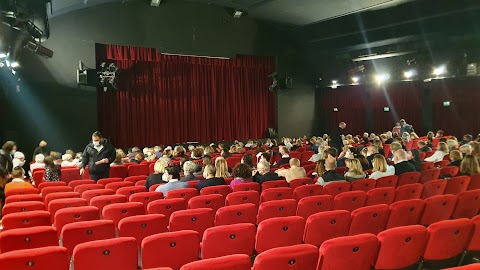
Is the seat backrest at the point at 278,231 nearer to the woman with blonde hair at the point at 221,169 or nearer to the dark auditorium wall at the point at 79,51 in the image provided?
the woman with blonde hair at the point at 221,169

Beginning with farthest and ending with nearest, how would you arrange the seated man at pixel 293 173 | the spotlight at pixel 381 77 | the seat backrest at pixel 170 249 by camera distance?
the spotlight at pixel 381 77 < the seated man at pixel 293 173 < the seat backrest at pixel 170 249

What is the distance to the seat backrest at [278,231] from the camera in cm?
384

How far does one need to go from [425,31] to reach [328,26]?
14.0ft

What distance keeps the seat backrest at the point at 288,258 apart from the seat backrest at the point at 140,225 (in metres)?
1.65

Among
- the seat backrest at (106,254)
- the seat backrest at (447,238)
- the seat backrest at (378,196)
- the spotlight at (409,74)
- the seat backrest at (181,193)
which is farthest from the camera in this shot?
the spotlight at (409,74)

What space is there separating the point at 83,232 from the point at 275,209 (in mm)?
2224

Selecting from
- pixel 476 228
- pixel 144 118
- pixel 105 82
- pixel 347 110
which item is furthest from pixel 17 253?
pixel 347 110

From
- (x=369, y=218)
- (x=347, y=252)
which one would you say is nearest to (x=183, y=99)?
(x=369, y=218)

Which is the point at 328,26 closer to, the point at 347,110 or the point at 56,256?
the point at 347,110

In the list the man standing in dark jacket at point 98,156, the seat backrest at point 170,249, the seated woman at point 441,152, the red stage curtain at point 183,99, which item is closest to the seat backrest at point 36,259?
the seat backrest at point 170,249

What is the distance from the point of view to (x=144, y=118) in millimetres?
17125

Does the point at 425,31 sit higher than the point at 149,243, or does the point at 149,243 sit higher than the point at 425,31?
the point at 425,31

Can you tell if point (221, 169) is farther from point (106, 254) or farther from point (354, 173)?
point (106, 254)

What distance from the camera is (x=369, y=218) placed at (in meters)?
4.34
